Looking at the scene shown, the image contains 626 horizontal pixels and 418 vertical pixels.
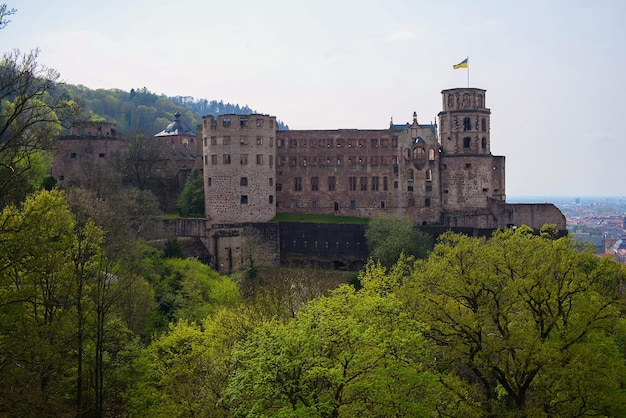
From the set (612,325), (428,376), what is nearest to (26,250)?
(428,376)

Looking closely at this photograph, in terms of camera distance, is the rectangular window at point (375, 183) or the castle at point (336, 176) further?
the rectangular window at point (375, 183)

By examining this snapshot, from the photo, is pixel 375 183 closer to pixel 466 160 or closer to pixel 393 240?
pixel 466 160

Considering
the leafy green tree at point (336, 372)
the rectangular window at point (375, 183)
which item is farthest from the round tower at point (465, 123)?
the leafy green tree at point (336, 372)

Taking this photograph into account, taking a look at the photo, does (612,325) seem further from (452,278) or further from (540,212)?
(540,212)

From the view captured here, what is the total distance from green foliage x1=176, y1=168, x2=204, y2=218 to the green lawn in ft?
24.3

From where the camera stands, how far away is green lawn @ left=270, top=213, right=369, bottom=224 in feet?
234

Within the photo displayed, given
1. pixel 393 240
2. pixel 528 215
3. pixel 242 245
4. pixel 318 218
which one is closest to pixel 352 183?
pixel 318 218

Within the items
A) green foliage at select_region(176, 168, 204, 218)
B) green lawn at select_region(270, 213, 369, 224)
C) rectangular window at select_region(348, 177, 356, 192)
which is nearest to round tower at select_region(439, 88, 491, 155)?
rectangular window at select_region(348, 177, 356, 192)

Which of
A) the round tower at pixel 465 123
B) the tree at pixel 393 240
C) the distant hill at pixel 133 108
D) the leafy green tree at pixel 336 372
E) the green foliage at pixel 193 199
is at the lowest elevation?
the leafy green tree at pixel 336 372

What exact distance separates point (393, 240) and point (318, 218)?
14201 millimetres

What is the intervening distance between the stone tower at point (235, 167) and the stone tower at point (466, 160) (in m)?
18.7

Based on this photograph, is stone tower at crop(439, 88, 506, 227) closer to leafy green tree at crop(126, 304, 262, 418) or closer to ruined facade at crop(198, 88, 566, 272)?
ruined facade at crop(198, 88, 566, 272)

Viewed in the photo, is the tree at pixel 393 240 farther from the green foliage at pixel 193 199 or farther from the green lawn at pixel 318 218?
the green foliage at pixel 193 199

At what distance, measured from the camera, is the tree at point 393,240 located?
60406 millimetres
